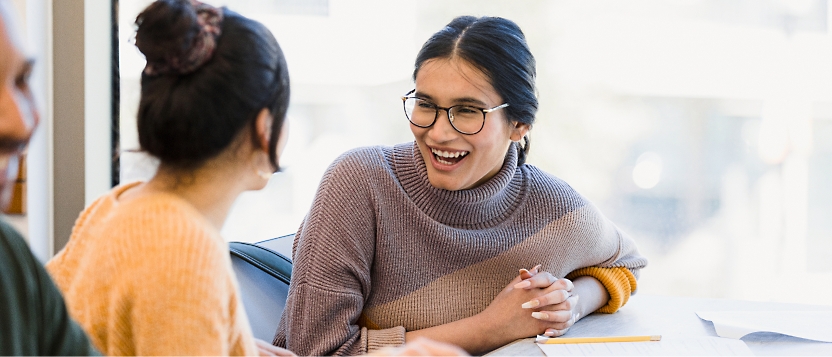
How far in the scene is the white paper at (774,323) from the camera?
141 cm

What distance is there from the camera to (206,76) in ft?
2.72

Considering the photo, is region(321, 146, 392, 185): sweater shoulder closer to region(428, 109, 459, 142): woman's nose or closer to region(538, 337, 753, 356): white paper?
region(428, 109, 459, 142): woman's nose

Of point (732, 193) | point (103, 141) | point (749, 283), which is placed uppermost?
point (103, 141)

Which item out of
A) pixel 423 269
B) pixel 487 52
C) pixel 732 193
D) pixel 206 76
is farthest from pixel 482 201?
pixel 732 193

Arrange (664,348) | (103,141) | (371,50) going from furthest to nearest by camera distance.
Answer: (371,50) → (103,141) → (664,348)

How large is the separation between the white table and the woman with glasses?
1.6 inches

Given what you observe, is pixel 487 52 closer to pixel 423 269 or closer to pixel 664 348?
pixel 423 269

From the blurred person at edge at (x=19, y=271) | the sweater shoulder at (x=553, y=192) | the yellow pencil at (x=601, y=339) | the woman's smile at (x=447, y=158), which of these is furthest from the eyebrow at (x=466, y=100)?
the blurred person at edge at (x=19, y=271)

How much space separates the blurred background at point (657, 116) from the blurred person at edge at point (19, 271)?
2.04 metres

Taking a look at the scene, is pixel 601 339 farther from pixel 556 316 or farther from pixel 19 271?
pixel 19 271

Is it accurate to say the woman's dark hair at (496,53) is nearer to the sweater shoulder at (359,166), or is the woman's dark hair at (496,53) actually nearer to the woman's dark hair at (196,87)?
the sweater shoulder at (359,166)

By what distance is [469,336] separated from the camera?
139 centimetres

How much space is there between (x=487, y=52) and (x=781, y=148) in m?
2.12

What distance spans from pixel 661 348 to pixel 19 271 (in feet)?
3.47
